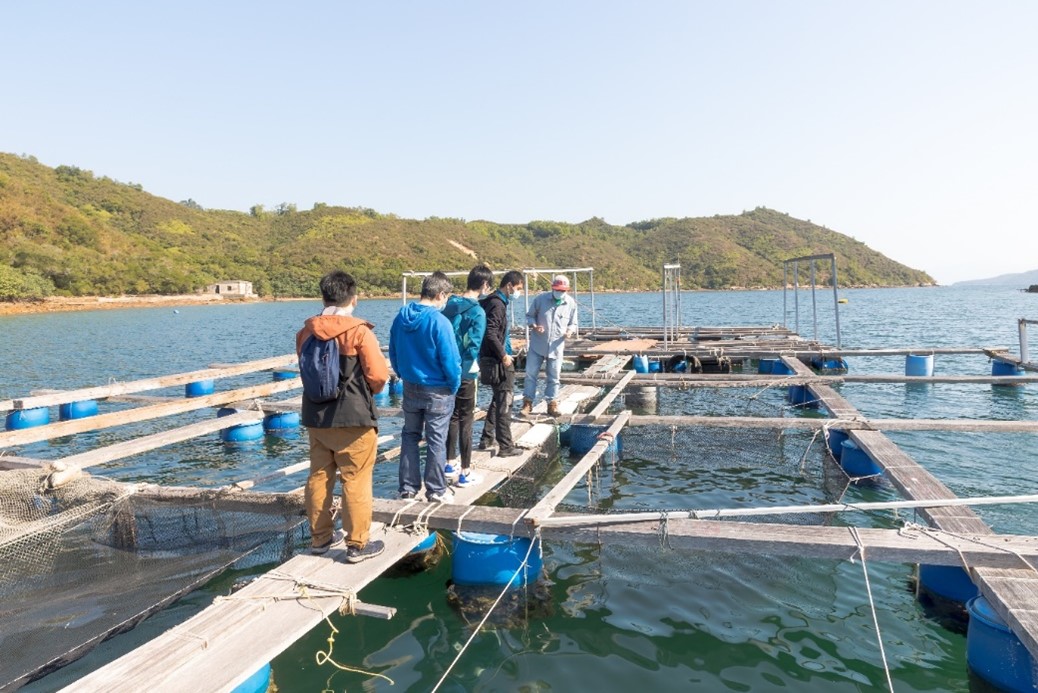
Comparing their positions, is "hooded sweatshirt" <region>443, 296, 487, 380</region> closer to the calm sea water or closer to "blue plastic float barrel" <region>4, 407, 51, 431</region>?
the calm sea water

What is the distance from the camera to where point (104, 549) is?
564 centimetres

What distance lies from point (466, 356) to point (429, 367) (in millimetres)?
999

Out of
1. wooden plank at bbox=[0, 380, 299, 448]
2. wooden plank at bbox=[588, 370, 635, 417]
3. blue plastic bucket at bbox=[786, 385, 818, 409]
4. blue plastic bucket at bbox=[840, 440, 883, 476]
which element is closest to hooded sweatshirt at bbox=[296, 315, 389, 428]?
wooden plank at bbox=[588, 370, 635, 417]

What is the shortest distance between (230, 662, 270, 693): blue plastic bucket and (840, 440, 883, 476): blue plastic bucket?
7.88m

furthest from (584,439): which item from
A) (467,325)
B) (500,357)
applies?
(467,325)

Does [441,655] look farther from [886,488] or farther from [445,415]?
[886,488]

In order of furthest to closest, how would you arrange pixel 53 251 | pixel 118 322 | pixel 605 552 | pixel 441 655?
pixel 53 251, pixel 118 322, pixel 605 552, pixel 441 655

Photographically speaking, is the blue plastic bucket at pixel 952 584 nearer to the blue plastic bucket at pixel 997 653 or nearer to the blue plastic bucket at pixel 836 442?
the blue plastic bucket at pixel 997 653

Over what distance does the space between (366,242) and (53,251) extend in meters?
57.8

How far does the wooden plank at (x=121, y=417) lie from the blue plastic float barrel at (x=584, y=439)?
6865 millimetres

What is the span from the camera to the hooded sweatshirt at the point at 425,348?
16.5 ft

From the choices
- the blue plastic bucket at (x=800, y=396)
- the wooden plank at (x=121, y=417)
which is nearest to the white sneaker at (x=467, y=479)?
the wooden plank at (x=121, y=417)

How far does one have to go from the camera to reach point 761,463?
9.86m

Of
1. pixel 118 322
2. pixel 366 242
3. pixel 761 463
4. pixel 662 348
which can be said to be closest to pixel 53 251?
pixel 118 322
